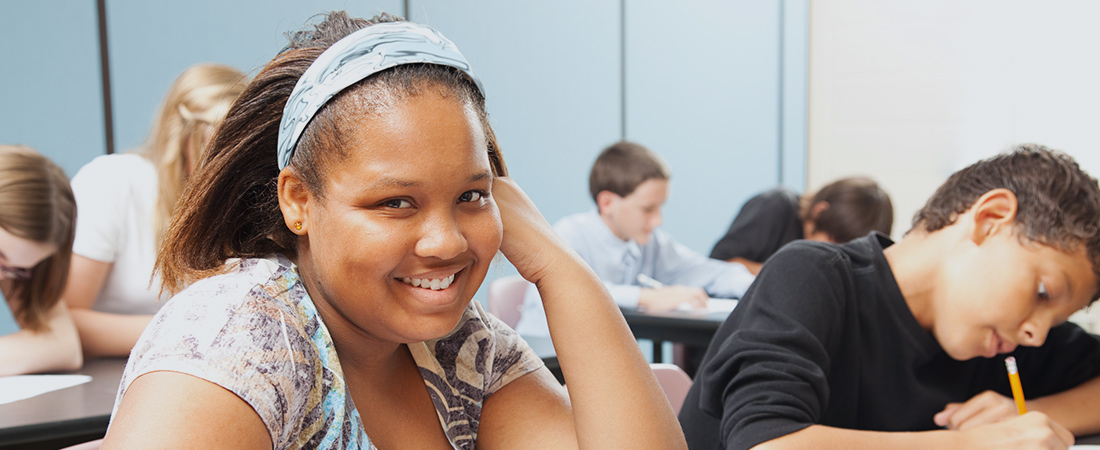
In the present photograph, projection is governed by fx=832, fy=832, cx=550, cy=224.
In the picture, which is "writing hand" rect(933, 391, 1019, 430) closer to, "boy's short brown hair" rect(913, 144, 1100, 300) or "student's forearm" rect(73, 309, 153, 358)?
"boy's short brown hair" rect(913, 144, 1100, 300)

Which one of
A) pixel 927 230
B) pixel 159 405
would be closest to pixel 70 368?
pixel 159 405

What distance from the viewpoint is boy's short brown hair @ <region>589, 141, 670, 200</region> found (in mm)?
3369

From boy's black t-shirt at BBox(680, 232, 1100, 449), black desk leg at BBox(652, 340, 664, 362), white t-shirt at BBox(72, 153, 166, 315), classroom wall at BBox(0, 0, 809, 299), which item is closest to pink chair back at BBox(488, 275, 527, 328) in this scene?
black desk leg at BBox(652, 340, 664, 362)

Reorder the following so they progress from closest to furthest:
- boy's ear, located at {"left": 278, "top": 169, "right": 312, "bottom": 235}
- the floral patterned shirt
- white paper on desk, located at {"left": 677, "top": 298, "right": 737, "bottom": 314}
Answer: the floral patterned shirt, boy's ear, located at {"left": 278, "top": 169, "right": 312, "bottom": 235}, white paper on desk, located at {"left": 677, "top": 298, "right": 737, "bottom": 314}

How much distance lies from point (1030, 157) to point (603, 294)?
753 millimetres

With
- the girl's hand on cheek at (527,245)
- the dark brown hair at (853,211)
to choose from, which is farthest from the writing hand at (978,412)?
the dark brown hair at (853,211)

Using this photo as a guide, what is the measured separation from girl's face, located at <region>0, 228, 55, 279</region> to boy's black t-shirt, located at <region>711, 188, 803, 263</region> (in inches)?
110

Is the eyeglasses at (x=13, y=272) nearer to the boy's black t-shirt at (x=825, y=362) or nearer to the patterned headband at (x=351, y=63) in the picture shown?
the patterned headband at (x=351, y=63)

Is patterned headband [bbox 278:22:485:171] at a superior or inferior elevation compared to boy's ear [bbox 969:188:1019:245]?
superior

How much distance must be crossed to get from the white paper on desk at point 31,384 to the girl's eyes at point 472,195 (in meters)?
1.10

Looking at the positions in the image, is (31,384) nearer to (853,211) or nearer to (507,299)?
(507,299)

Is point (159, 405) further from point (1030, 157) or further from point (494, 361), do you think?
point (1030, 157)

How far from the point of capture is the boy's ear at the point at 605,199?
3.44 meters

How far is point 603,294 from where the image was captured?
39.6 inches
